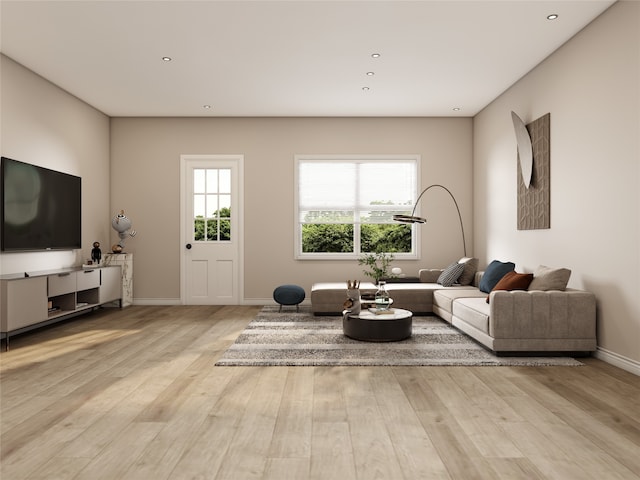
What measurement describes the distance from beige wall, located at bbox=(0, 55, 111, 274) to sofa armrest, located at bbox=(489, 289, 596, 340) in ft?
15.7

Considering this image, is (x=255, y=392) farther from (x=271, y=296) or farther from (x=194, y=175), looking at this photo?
(x=194, y=175)

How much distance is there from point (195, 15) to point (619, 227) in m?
3.83

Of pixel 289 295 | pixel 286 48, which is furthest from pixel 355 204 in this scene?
pixel 286 48

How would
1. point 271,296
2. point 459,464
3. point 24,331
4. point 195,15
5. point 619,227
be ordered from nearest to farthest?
1. point 459,464
2. point 619,227
3. point 195,15
4. point 24,331
5. point 271,296

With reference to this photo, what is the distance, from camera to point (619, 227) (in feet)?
12.5

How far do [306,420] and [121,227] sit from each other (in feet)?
17.6

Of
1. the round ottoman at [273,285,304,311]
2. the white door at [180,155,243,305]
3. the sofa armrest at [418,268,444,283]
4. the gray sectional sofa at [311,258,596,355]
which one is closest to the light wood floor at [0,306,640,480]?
the gray sectional sofa at [311,258,596,355]

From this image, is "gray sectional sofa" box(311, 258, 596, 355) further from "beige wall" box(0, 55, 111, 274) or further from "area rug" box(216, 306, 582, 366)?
"beige wall" box(0, 55, 111, 274)

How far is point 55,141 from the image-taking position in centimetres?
589

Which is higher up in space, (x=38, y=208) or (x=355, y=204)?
(x=355, y=204)

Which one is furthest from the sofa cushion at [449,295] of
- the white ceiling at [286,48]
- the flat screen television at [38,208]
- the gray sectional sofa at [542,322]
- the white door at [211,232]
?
the flat screen television at [38,208]

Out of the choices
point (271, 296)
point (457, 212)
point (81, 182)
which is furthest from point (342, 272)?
point (81, 182)

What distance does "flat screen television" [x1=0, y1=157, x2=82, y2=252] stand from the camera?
4938 mm

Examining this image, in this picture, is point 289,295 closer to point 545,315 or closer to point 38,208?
point 38,208
